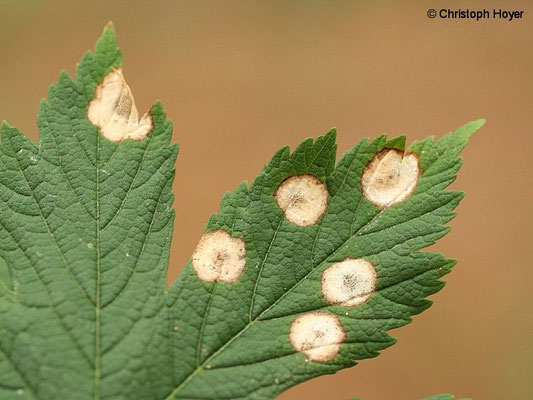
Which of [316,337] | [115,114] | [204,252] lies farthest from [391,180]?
[115,114]

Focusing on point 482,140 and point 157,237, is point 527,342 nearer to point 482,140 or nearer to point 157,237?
point 482,140

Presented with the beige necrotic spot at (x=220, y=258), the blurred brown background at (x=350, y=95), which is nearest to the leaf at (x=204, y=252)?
the beige necrotic spot at (x=220, y=258)

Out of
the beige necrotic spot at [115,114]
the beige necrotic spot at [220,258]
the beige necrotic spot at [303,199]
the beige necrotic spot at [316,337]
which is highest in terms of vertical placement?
the beige necrotic spot at [115,114]

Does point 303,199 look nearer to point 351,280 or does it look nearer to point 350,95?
point 351,280

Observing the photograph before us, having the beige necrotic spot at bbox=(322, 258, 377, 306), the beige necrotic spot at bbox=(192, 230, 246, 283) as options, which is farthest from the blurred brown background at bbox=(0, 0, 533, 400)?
the beige necrotic spot at bbox=(322, 258, 377, 306)

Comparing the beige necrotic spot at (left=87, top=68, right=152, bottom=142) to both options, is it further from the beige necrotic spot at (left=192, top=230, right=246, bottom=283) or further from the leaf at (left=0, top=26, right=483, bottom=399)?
the beige necrotic spot at (left=192, top=230, right=246, bottom=283)

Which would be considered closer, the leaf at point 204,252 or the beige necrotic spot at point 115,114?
the leaf at point 204,252

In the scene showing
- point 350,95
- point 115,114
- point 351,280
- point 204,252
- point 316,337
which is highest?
point 350,95

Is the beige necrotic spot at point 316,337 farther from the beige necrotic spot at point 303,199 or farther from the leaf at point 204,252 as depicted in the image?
the beige necrotic spot at point 303,199
